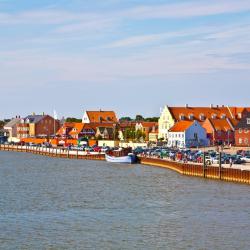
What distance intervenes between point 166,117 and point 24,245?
334ft

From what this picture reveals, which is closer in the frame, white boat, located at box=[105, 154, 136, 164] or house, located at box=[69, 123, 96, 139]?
white boat, located at box=[105, 154, 136, 164]

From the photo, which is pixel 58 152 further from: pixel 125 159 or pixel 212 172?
pixel 212 172

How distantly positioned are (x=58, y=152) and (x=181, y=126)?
23.7 metres

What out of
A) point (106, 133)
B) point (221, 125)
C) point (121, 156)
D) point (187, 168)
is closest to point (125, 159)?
point (121, 156)

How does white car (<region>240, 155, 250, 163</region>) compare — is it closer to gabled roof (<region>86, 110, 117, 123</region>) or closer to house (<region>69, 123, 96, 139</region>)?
house (<region>69, 123, 96, 139</region>)

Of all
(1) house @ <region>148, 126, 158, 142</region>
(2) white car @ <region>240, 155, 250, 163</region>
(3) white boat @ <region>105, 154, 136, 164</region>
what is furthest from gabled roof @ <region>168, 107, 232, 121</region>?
(2) white car @ <region>240, 155, 250, 163</region>

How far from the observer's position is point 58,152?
458 ft

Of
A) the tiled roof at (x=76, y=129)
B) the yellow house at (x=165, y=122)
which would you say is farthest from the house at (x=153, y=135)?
the tiled roof at (x=76, y=129)

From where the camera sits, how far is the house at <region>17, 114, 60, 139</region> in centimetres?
19162

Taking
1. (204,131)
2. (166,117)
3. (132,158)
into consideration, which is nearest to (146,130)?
(166,117)

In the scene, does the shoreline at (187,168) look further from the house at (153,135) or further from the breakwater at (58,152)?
the house at (153,135)

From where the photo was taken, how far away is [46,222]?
1911 inches

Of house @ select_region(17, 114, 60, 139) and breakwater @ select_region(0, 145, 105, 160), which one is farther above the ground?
house @ select_region(17, 114, 60, 139)

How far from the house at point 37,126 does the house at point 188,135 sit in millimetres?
61565
